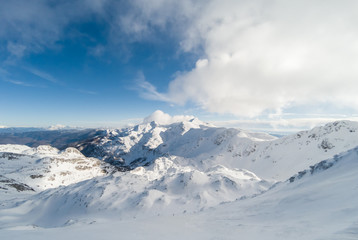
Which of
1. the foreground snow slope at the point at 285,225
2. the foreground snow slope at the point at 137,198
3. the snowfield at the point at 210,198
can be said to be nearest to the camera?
the foreground snow slope at the point at 285,225

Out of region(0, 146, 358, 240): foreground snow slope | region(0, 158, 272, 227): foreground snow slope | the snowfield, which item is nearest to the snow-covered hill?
the snowfield

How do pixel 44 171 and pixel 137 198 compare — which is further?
pixel 44 171

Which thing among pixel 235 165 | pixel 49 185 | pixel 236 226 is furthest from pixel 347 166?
pixel 49 185

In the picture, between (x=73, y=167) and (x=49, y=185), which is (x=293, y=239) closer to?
(x=49, y=185)

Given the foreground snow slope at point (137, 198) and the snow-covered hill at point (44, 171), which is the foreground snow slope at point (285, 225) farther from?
the snow-covered hill at point (44, 171)

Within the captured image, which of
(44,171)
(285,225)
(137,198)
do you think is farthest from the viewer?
(44,171)

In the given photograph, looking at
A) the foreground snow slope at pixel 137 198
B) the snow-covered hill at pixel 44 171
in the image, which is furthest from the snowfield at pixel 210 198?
the snow-covered hill at pixel 44 171

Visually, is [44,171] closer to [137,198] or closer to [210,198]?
[137,198]

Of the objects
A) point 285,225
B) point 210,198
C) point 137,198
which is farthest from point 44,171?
point 285,225

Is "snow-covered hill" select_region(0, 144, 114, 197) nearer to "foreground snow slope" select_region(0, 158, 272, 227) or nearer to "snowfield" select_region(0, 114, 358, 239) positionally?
"snowfield" select_region(0, 114, 358, 239)
